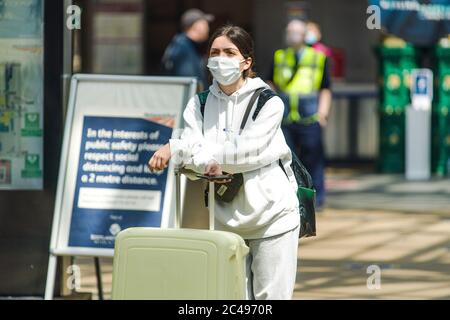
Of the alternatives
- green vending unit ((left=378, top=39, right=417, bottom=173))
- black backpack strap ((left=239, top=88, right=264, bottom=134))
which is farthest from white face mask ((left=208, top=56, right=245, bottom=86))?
green vending unit ((left=378, top=39, right=417, bottom=173))

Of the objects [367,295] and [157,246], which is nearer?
[157,246]

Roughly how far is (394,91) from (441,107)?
605mm

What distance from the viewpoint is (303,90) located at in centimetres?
1225

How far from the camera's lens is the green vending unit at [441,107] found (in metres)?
15.6

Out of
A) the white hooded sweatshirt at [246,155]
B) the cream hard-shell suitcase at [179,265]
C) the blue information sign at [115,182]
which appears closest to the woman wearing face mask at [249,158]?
the white hooded sweatshirt at [246,155]

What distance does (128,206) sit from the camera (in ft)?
24.6

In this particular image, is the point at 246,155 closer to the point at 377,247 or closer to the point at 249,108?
the point at 249,108

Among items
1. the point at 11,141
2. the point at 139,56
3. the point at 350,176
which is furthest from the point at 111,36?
the point at 11,141

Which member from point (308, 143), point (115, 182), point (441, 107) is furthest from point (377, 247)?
point (441, 107)

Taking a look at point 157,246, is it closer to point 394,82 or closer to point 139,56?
point 394,82

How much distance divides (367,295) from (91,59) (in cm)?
1111

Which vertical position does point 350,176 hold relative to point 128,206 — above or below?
below

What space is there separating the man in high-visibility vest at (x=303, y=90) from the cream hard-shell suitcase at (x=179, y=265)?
6836 millimetres
